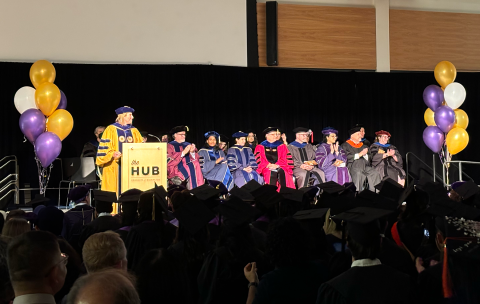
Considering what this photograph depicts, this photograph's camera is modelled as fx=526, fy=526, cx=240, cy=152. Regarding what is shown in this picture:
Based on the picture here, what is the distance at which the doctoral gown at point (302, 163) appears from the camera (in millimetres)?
10188

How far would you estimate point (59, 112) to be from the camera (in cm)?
855

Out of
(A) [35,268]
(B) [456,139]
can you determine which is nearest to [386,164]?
(B) [456,139]

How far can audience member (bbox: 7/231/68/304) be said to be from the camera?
1.68m

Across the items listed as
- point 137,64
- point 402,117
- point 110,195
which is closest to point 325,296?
point 110,195

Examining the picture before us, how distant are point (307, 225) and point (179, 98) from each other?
27.6 feet

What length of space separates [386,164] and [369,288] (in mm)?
9235

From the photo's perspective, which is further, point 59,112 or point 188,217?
point 59,112

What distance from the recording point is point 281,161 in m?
10.2

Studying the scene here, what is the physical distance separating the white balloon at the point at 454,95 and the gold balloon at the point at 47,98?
7357 millimetres

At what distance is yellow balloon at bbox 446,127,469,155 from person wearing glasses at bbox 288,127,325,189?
2539mm

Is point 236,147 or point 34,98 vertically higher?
point 34,98

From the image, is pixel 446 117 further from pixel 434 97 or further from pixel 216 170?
pixel 216 170

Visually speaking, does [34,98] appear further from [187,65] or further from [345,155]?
[345,155]

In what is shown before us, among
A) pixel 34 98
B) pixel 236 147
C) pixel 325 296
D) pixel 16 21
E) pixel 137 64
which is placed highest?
pixel 16 21
